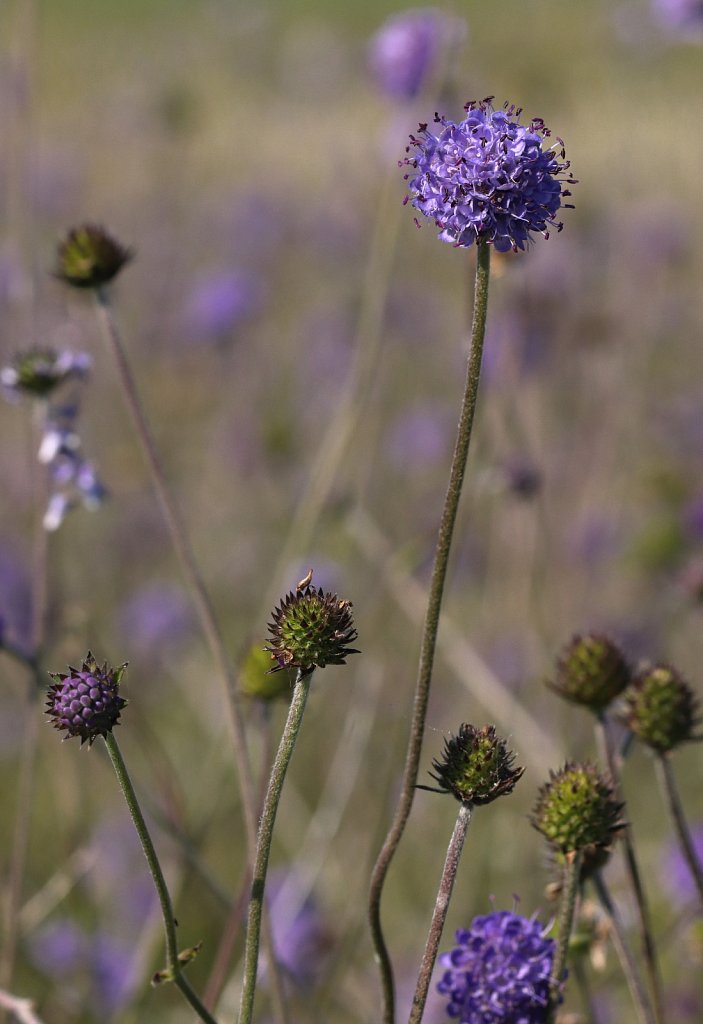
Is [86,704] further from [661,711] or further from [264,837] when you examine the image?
[661,711]

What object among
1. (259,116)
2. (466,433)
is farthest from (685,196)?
(466,433)

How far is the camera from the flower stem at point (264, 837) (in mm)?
1247

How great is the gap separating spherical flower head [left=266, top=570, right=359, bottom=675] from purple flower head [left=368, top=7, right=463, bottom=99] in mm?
3219

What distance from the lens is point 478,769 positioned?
131 cm

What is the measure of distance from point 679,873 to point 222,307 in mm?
4196

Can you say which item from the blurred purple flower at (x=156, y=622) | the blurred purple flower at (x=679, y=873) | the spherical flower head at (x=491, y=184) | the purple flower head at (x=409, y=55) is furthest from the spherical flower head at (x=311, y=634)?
the blurred purple flower at (x=156, y=622)

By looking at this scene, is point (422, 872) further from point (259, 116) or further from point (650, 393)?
point (259, 116)

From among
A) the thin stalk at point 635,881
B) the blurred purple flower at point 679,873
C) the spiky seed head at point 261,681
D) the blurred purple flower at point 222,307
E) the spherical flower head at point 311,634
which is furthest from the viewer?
the blurred purple flower at point 222,307

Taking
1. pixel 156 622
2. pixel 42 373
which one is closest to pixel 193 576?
pixel 42 373

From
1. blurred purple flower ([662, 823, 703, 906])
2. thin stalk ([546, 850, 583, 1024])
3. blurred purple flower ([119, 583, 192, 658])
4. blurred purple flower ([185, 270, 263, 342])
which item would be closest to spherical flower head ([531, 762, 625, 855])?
thin stalk ([546, 850, 583, 1024])

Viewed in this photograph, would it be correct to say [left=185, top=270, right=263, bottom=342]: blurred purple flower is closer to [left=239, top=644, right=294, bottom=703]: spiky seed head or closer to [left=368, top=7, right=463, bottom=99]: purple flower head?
[left=368, top=7, right=463, bottom=99]: purple flower head

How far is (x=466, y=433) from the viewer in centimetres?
125

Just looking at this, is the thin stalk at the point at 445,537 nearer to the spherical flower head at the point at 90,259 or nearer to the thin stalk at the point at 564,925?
the thin stalk at the point at 564,925

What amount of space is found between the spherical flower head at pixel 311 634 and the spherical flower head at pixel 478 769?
0.16 metres
